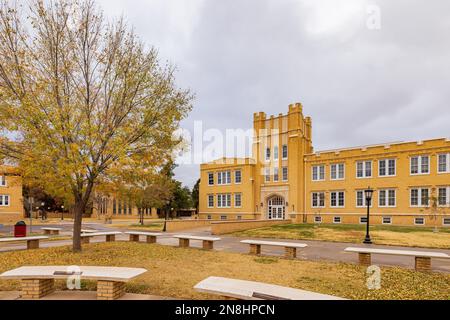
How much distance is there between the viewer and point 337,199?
3544 cm

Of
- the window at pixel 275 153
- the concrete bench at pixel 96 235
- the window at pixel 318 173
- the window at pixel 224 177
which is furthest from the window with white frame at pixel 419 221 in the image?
the concrete bench at pixel 96 235

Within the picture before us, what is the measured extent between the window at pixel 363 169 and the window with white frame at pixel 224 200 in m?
17.4

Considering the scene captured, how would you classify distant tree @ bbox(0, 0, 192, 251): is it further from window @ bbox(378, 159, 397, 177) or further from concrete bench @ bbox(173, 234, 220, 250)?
window @ bbox(378, 159, 397, 177)

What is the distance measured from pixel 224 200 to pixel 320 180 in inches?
551

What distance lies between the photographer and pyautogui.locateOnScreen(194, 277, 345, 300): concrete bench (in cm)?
550

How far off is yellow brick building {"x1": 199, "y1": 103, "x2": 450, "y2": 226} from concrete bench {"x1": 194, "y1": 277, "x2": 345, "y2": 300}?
25749 mm

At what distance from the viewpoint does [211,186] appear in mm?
45406

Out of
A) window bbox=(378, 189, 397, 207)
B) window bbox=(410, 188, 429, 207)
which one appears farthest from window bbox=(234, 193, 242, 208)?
window bbox=(410, 188, 429, 207)

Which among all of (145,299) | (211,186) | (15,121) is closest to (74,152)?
(15,121)

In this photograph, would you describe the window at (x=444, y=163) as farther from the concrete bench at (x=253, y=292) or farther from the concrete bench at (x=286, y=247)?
the concrete bench at (x=253, y=292)

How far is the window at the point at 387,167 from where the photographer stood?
106 ft

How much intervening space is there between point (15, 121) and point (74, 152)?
239cm

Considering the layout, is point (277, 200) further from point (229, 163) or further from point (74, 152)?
point (74, 152)
